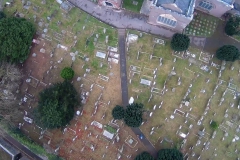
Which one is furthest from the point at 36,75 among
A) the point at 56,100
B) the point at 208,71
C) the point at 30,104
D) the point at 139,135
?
the point at 208,71

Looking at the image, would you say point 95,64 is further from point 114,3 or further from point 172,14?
point 172,14

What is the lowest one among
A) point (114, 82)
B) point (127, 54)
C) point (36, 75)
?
point (36, 75)

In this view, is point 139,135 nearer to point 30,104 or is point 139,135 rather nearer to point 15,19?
point 30,104

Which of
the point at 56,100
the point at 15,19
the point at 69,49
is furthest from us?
the point at 69,49

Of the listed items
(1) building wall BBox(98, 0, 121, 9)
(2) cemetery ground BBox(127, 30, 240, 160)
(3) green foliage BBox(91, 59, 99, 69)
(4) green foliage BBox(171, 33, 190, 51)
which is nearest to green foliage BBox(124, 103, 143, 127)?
(2) cemetery ground BBox(127, 30, 240, 160)

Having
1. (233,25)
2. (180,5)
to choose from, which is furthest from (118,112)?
(233,25)

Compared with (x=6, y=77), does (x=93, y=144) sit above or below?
below

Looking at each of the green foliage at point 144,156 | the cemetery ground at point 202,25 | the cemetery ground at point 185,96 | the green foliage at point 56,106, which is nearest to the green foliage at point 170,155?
the green foliage at point 144,156

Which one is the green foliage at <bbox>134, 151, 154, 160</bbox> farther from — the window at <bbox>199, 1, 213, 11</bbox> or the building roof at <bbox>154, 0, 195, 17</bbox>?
the window at <bbox>199, 1, 213, 11</bbox>
